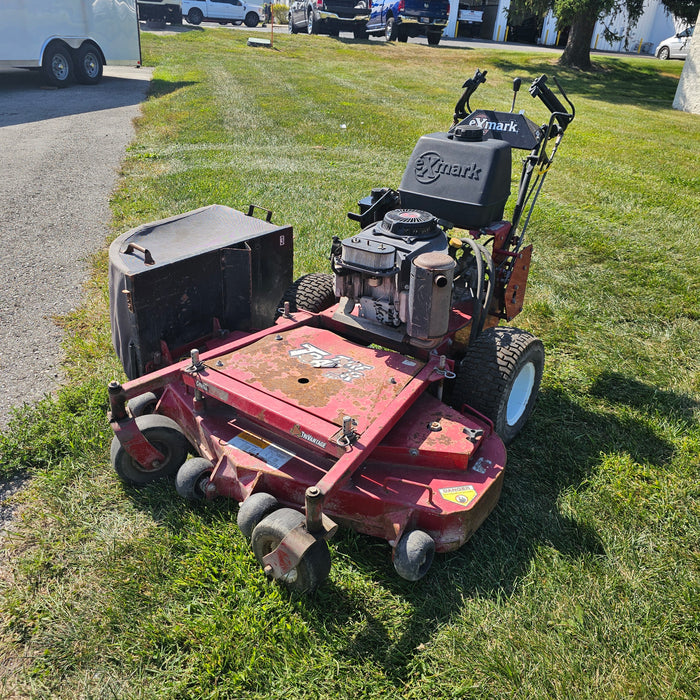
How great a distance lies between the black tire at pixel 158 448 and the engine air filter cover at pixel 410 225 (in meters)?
1.58

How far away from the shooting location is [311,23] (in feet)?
92.2

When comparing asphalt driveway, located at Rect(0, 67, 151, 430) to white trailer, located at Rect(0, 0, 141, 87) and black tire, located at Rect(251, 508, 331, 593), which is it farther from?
black tire, located at Rect(251, 508, 331, 593)

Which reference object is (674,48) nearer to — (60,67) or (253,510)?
(60,67)

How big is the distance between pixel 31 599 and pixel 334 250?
91.7 inches

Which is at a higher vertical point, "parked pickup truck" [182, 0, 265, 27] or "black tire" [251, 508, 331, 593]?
"parked pickup truck" [182, 0, 265, 27]

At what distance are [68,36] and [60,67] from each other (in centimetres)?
83

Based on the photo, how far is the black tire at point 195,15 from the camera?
30631 millimetres

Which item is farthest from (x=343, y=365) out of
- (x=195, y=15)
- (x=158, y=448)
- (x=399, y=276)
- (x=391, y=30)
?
(x=195, y=15)

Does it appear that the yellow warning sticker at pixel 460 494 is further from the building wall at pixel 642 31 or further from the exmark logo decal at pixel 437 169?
the building wall at pixel 642 31

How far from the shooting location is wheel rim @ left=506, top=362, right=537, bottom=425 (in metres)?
3.77

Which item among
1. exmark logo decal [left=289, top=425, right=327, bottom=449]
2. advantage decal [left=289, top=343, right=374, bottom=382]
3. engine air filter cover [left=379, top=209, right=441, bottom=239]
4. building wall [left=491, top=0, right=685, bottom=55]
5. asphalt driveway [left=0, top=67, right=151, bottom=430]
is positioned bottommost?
asphalt driveway [left=0, top=67, right=151, bottom=430]

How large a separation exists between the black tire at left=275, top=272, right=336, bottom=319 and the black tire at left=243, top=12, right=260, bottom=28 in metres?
32.4

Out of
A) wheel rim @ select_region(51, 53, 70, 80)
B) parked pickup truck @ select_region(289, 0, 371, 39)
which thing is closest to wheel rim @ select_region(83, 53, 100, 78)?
wheel rim @ select_region(51, 53, 70, 80)

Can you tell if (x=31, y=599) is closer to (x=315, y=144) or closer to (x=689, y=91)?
(x=315, y=144)
